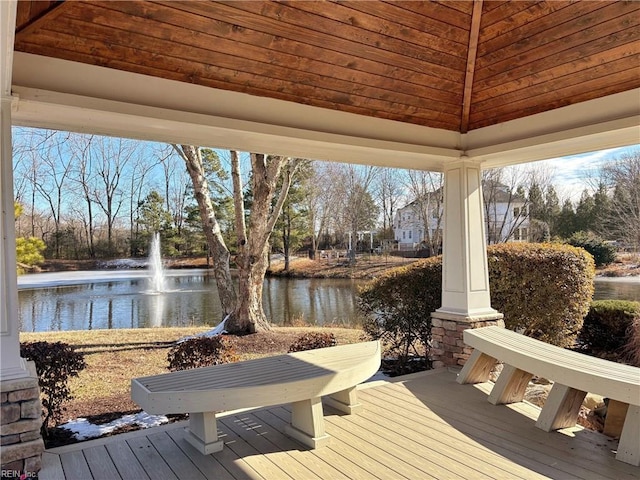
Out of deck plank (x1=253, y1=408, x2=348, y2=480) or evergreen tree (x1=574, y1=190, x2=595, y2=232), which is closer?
deck plank (x1=253, y1=408, x2=348, y2=480)

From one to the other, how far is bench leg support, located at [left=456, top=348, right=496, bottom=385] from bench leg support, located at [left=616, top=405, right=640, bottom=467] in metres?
1.54

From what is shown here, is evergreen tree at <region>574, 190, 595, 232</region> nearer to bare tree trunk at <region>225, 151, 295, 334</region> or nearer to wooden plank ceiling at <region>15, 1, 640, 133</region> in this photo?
bare tree trunk at <region>225, 151, 295, 334</region>

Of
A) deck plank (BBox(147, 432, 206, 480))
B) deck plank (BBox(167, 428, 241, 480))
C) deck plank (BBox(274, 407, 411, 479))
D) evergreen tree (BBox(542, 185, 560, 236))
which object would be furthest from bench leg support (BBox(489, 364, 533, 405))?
evergreen tree (BBox(542, 185, 560, 236))

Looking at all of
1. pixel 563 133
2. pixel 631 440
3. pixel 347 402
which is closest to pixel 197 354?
pixel 347 402

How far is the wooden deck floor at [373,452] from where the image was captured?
2.84 metres

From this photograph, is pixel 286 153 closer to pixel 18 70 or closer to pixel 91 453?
pixel 18 70

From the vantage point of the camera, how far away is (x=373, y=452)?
312 centimetres

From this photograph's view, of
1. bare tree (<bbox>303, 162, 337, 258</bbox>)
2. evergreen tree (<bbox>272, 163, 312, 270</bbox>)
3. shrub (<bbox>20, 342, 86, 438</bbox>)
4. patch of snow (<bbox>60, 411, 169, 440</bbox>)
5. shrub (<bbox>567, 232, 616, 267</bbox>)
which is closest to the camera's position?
shrub (<bbox>20, 342, 86, 438</bbox>)

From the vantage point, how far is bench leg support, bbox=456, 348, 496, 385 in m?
4.53

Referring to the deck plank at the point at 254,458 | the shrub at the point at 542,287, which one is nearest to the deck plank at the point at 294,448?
the deck plank at the point at 254,458

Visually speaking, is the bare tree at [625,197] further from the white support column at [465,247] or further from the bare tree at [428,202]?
the white support column at [465,247]

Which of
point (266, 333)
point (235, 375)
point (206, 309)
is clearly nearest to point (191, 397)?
point (235, 375)

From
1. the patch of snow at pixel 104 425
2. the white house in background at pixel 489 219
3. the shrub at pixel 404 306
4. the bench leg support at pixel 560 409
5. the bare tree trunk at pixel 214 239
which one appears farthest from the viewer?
the white house in background at pixel 489 219

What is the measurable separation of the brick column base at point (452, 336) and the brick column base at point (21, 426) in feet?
12.5
